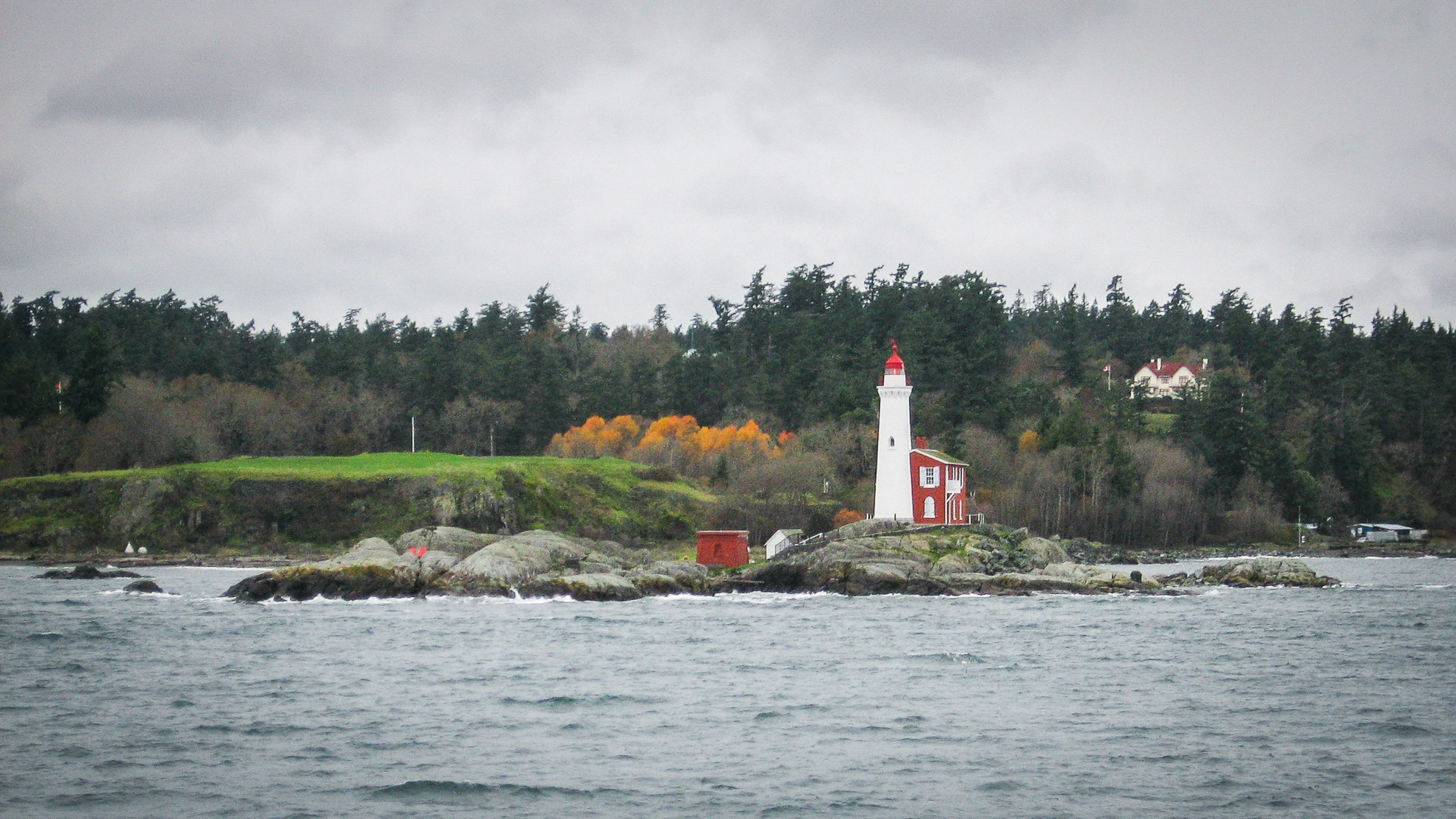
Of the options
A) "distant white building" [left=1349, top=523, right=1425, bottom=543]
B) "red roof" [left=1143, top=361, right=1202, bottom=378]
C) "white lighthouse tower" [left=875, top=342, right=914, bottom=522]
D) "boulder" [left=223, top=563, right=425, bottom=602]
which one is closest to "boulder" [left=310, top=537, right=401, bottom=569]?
"boulder" [left=223, top=563, right=425, bottom=602]

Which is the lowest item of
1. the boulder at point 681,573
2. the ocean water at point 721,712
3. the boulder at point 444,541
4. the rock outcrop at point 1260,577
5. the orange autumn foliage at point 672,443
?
the ocean water at point 721,712

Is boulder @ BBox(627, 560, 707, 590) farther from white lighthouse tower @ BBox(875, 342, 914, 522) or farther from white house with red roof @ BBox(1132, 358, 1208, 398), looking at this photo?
white house with red roof @ BBox(1132, 358, 1208, 398)

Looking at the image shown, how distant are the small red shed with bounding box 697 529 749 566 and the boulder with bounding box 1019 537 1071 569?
32.1 ft

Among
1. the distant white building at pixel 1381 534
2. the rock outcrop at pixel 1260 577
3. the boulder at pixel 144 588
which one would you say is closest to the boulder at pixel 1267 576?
the rock outcrop at pixel 1260 577

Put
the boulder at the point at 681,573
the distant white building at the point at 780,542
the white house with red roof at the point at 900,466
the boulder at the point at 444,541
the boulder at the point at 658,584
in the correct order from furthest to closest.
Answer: the white house with red roof at the point at 900,466 < the distant white building at the point at 780,542 < the boulder at the point at 444,541 < the boulder at the point at 681,573 < the boulder at the point at 658,584

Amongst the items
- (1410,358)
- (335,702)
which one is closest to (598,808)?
(335,702)

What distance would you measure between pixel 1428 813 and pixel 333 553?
150ft

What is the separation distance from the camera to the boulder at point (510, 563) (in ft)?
123

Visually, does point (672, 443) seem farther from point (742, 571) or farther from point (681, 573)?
point (681, 573)

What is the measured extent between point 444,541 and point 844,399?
111 ft

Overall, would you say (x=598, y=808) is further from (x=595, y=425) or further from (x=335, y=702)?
(x=595, y=425)

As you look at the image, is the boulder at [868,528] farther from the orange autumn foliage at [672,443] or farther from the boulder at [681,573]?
the orange autumn foliage at [672,443]

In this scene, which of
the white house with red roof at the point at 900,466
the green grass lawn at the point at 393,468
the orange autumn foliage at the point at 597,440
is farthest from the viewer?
the orange autumn foliage at the point at 597,440

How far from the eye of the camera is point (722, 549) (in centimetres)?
4366
